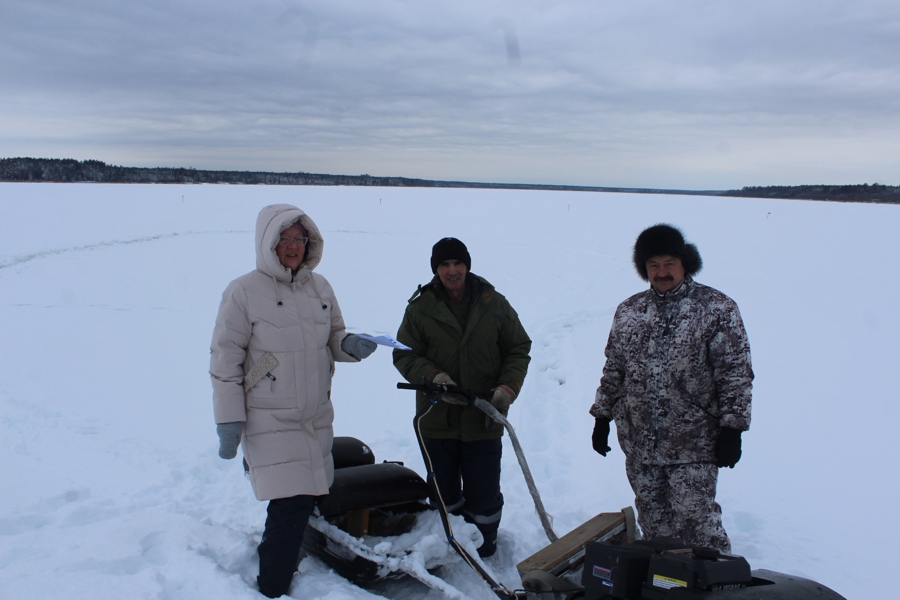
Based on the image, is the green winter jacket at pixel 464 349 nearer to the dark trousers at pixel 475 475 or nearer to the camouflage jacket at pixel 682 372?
the dark trousers at pixel 475 475

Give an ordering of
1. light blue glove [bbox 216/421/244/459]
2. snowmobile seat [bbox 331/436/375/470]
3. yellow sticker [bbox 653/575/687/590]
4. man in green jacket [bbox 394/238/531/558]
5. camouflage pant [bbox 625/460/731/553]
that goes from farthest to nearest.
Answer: snowmobile seat [bbox 331/436/375/470] → man in green jacket [bbox 394/238/531/558] → camouflage pant [bbox 625/460/731/553] → light blue glove [bbox 216/421/244/459] → yellow sticker [bbox 653/575/687/590]

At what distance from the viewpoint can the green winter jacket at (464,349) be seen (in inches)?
127

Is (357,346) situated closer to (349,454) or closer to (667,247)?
(349,454)

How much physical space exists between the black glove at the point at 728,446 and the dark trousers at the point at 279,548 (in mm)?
1830

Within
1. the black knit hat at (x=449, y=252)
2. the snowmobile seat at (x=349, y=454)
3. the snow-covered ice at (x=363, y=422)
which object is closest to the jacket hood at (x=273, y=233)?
the black knit hat at (x=449, y=252)

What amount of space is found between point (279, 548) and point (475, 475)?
1062 millimetres

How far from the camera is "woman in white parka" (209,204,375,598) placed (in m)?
2.67

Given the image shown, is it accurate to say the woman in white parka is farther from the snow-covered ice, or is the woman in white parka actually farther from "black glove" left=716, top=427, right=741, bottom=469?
"black glove" left=716, top=427, right=741, bottom=469

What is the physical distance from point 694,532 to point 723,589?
0.86 metres

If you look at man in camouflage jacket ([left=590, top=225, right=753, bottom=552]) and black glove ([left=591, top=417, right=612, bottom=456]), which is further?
black glove ([left=591, top=417, right=612, bottom=456])

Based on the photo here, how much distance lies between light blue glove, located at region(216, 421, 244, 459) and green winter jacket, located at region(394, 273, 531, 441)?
2.82ft

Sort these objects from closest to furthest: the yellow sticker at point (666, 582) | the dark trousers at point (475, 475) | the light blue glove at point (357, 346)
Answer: the yellow sticker at point (666, 582), the light blue glove at point (357, 346), the dark trousers at point (475, 475)

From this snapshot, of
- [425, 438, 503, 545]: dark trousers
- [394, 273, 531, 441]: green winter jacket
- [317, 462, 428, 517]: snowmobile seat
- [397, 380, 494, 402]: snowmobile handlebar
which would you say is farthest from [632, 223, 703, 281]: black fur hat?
[317, 462, 428, 517]: snowmobile seat

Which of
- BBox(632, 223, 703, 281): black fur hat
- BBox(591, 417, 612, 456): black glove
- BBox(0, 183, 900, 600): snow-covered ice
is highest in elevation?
BBox(632, 223, 703, 281): black fur hat
